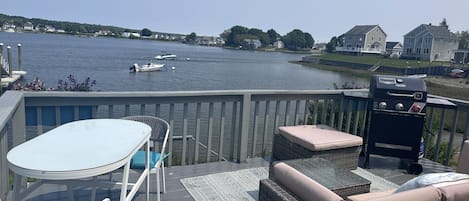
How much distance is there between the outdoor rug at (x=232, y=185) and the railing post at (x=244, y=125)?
0.25 metres

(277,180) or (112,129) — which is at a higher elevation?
(112,129)

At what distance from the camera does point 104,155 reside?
1.82 m

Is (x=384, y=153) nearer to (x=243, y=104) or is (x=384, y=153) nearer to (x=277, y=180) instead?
(x=243, y=104)

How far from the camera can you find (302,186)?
1823 mm

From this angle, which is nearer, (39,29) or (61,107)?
(61,107)

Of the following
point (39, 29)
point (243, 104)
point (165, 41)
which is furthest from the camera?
point (165, 41)

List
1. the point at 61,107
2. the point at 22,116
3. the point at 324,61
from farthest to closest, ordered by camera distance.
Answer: the point at 324,61 → the point at 61,107 → the point at 22,116

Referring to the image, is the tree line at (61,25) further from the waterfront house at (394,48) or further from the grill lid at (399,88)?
the grill lid at (399,88)

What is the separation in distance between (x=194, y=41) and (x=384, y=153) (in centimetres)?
10671

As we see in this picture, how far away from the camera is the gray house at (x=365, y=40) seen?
6438 cm

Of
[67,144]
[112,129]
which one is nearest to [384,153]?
[112,129]

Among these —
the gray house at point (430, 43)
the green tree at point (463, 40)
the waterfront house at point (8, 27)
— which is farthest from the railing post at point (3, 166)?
the green tree at point (463, 40)

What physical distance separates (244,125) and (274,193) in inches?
68.5

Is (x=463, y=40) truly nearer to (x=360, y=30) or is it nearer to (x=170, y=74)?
(x=360, y=30)
